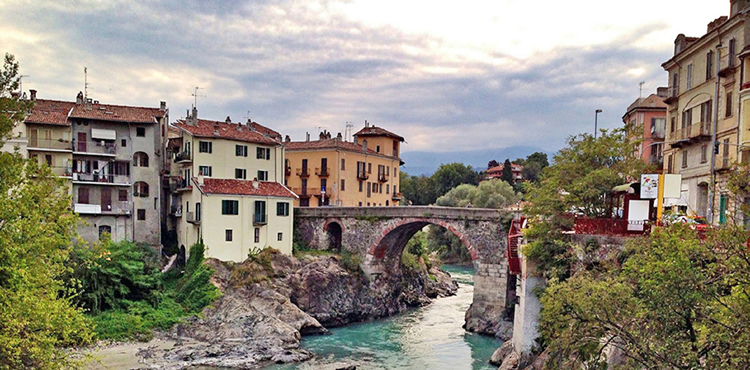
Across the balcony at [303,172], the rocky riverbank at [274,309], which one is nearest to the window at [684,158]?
the rocky riverbank at [274,309]

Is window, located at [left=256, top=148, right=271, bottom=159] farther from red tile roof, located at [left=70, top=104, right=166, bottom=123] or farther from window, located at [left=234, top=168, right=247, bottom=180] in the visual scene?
red tile roof, located at [left=70, top=104, right=166, bottom=123]

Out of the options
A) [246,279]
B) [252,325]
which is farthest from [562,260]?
[246,279]

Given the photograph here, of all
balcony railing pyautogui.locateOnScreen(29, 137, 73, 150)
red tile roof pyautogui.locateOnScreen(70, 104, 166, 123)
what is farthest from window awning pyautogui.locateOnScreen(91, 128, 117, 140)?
balcony railing pyautogui.locateOnScreen(29, 137, 73, 150)

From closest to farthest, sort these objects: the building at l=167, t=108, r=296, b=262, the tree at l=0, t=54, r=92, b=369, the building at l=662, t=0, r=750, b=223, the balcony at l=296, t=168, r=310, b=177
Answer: the tree at l=0, t=54, r=92, b=369
the building at l=662, t=0, r=750, b=223
the building at l=167, t=108, r=296, b=262
the balcony at l=296, t=168, r=310, b=177

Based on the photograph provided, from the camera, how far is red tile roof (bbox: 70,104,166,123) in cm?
3972

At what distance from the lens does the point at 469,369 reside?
98.0ft

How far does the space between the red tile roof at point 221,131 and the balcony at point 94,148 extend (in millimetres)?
4704

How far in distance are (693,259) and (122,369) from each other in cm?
2454

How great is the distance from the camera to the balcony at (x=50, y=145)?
37716 mm

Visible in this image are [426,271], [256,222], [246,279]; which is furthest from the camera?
[426,271]

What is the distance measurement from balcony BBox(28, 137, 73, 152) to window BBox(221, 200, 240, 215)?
34.2ft

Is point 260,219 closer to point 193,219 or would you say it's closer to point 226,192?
point 226,192

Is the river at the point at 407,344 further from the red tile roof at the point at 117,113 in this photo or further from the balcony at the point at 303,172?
the red tile roof at the point at 117,113

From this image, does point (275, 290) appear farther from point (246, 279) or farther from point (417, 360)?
point (417, 360)
